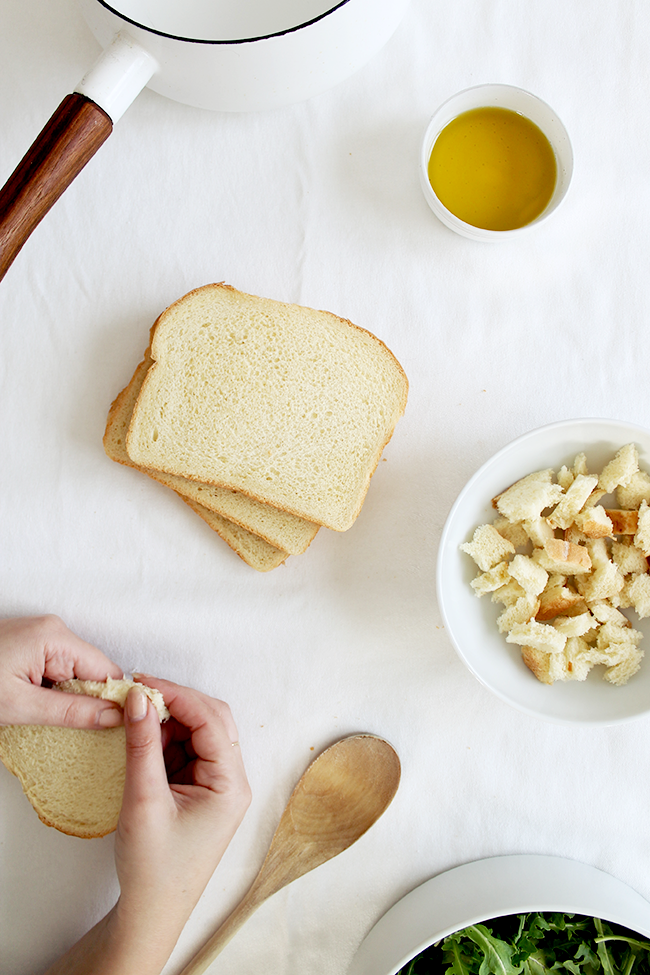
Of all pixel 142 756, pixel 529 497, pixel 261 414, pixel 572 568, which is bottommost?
pixel 142 756

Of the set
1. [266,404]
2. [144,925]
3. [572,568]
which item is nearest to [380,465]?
[266,404]

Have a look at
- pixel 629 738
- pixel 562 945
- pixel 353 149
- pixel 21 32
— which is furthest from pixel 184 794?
pixel 21 32

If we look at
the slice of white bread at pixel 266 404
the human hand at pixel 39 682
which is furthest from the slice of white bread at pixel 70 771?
the slice of white bread at pixel 266 404

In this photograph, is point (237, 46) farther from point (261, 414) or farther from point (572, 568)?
point (572, 568)

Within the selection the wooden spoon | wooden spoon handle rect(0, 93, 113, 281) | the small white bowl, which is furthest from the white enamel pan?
the wooden spoon

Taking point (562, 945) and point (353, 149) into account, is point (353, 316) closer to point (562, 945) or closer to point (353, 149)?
point (353, 149)

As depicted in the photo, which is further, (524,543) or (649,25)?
(649,25)

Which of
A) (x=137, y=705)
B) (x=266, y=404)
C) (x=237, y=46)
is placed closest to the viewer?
(x=237, y=46)
